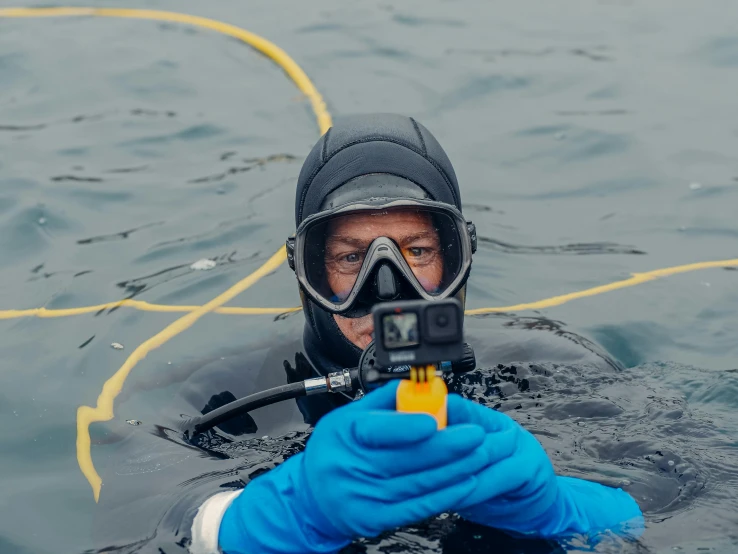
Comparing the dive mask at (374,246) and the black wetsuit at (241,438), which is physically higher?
the dive mask at (374,246)

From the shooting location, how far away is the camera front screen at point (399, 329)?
67.4 inches

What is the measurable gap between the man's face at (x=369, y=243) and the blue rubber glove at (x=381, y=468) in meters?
0.93

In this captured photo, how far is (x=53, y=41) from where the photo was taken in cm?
689

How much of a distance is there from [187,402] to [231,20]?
4.81m

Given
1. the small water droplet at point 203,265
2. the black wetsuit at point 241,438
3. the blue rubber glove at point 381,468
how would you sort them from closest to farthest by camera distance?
the blue rubber glove at point 381,468 < the black wetsuit at point 241,438 < the small water droplet at point 203,265

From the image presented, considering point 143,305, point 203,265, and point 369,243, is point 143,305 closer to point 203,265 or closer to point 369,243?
point 203,265

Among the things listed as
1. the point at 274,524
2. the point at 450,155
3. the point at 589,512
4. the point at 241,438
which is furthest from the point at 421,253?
the point at 450,155

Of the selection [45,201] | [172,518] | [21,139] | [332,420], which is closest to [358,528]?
[332,420]

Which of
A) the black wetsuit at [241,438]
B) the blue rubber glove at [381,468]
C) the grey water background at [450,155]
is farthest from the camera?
the grey water background at [450,155]

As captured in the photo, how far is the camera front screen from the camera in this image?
1.71m

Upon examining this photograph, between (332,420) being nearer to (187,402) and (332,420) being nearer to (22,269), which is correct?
(187,402)

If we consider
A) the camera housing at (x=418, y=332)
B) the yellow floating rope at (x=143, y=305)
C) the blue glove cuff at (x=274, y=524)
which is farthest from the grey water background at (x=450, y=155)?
the camera housing at (x=418, y=332)

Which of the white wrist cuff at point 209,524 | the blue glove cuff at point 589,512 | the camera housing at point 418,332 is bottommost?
the white wrist cuff at point 209,524

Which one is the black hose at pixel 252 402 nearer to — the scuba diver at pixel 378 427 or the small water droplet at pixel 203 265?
the scuba diver at pixel 378 427
